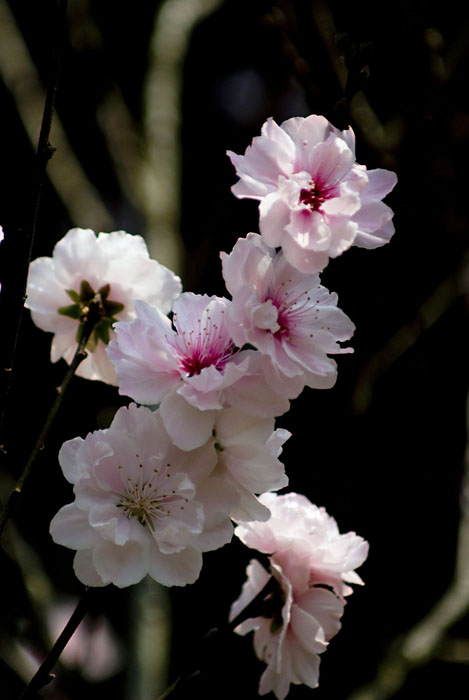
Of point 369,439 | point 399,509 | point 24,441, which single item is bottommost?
point 399,509

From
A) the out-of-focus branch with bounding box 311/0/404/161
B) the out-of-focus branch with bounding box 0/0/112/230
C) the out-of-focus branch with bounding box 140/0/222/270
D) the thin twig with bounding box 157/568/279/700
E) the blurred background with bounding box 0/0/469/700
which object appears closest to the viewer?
the thin twig with bounding box 157/568/279/700

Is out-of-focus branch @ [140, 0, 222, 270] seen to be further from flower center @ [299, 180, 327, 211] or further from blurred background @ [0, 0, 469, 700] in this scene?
flower center @ [299, 180, 327, 211]

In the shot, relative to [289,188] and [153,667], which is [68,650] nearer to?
[153,667]

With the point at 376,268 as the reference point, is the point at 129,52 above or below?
above

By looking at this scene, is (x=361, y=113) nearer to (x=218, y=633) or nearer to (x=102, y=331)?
(x=102, y=331)

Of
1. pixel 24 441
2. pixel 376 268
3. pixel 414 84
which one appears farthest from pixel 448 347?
pixel 24 441

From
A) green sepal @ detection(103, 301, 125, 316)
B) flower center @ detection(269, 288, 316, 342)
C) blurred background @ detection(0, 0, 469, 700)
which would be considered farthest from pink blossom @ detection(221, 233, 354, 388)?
blurred background @ detection(0, 0, 469, 700)

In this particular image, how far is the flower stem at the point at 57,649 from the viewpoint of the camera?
581mm

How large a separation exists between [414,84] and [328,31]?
305mm

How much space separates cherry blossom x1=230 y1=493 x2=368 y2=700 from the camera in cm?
79

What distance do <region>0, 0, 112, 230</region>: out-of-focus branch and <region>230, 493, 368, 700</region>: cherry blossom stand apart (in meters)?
1.45

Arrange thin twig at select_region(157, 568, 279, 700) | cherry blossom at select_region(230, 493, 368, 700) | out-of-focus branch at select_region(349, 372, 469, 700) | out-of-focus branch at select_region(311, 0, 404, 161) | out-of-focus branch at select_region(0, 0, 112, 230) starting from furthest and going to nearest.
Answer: out-of-focus branch at select_region(0, 0, 112, 230)
out-of-focus branch at select_region(311, 0, 404, 161)
out-of-focus branch at select_region(349, 372, 469, 700)
cherry blossom at select_region(230, 493, 368, 700)
thin twig at select_region(157, 568, 279, 700)

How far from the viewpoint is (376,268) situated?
2.08 metres

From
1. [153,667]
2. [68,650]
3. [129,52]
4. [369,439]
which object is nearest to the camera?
[153,667]
